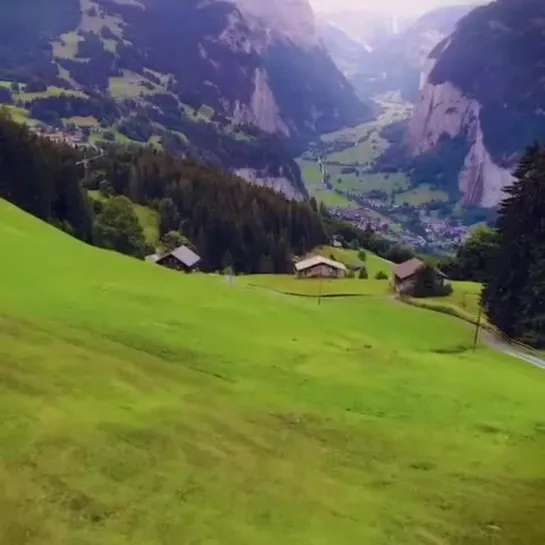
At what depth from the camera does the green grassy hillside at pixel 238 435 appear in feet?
67.3

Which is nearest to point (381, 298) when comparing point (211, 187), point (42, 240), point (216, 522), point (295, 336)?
point (42, 240)

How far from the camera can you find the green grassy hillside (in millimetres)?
20516

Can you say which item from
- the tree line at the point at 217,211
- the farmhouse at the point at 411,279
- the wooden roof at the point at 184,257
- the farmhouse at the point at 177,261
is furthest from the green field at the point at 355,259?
the farmhouse at the point at 411,279

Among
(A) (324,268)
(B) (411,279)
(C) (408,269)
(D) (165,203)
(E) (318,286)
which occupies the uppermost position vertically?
(D) (165,203)

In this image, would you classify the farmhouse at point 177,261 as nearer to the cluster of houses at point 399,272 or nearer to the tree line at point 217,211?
the cluster of houses at point 399,272

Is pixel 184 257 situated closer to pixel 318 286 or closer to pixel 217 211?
pixel 318 286

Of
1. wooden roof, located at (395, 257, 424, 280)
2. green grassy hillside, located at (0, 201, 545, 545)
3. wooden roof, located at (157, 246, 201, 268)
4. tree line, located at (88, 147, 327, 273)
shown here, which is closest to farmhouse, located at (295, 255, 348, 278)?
wooden roof, located at (395, 257, 424, 280)

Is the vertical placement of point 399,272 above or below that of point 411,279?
above

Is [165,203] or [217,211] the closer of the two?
[217,211]

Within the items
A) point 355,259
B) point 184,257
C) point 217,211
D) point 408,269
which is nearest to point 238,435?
point 408,269

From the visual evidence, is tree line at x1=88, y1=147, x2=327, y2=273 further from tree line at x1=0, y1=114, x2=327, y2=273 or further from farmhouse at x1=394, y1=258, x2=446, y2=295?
farmhouse at x1=394, y1=258, x2=446, y2=295

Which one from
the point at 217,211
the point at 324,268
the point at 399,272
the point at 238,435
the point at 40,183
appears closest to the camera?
the point at 238,435

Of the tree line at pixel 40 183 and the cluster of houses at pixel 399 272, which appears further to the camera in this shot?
the tree line at pixel 40 183

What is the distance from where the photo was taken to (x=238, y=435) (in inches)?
1016
